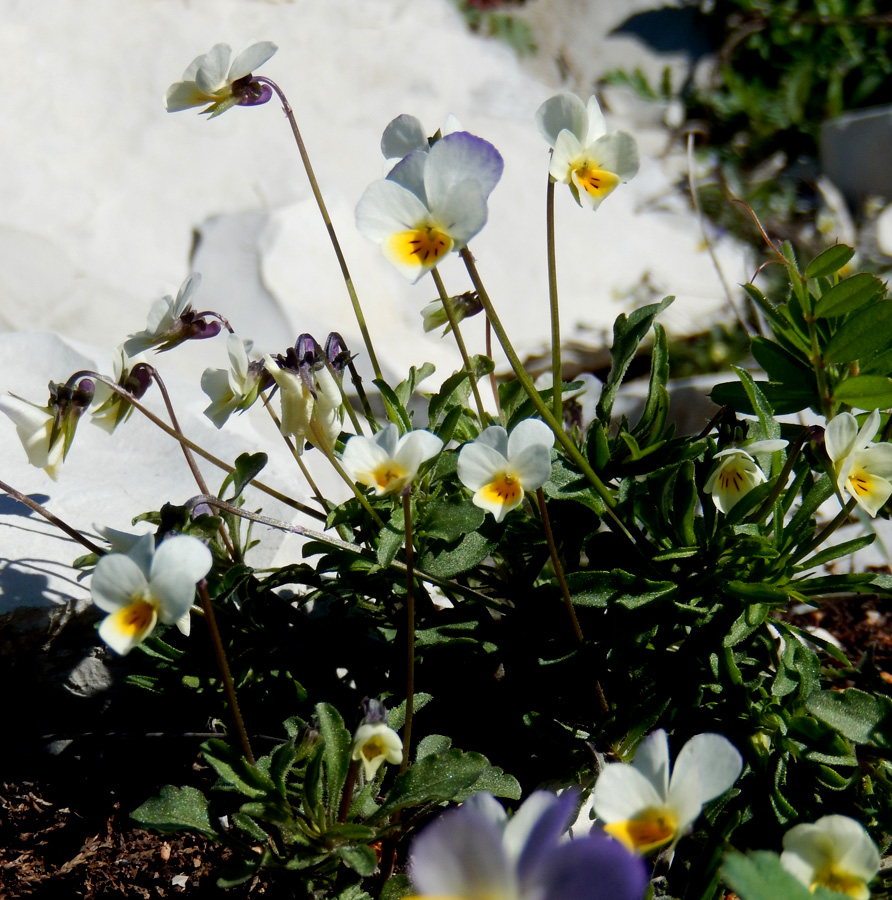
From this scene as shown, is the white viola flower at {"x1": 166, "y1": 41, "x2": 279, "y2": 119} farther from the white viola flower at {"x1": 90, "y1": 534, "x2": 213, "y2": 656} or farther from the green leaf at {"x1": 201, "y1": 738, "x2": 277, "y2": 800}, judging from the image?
the green leaf at {"x1": 201, "y1": 738, "x2": 277, "y2": 800}

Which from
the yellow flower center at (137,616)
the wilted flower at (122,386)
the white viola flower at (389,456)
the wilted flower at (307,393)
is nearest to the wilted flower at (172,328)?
the wilted flower at (122,386)

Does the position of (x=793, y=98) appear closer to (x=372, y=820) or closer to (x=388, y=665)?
(x=388, y=665)

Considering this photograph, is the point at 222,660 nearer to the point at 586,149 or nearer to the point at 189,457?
the point at 189,457

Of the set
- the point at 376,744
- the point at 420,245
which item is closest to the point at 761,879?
the point at 376,744

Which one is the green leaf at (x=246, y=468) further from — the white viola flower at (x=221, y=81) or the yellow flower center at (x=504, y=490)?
the white viola flower at (x=221, y=81)

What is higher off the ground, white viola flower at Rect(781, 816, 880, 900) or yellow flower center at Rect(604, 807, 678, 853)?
yellow flower center at Rect(604, 807, 678, 853)

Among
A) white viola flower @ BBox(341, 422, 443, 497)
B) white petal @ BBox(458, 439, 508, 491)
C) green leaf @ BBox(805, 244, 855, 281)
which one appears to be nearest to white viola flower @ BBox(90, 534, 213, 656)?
white viola flower @ BBox(341, 422, 443, 497)
